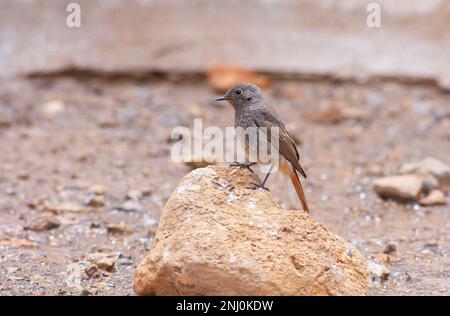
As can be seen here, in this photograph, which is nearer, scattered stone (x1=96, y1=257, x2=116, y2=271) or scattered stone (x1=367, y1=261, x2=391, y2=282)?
scattered stone (x1=367, y1=261, x2=391, y2=282)

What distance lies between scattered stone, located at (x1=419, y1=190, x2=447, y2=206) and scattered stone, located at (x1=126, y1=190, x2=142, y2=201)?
2.74 m

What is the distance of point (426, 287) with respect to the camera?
599 centimetres

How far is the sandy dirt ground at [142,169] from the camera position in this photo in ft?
21.4

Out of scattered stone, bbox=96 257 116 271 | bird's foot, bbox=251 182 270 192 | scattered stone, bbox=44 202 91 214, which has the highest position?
bird's foot, bbox=251 182 270 192

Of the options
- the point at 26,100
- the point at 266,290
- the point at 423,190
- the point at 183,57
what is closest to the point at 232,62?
the point at 183,57

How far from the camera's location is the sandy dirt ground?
21.4 feet

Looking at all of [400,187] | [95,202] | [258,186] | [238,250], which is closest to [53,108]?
[95,202]

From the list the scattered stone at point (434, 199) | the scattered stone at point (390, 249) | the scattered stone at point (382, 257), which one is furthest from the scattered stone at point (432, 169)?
the scattered stone at point (382, 257)

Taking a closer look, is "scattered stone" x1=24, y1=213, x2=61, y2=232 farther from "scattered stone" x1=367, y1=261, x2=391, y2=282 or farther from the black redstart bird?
"scattered stone" x1=367, y1=261, x2=391, y2=282

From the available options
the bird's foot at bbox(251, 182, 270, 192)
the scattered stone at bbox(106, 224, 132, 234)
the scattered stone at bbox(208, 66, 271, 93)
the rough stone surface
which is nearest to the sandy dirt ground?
the scattered stone at bbox(106, 224, 132, 234)
